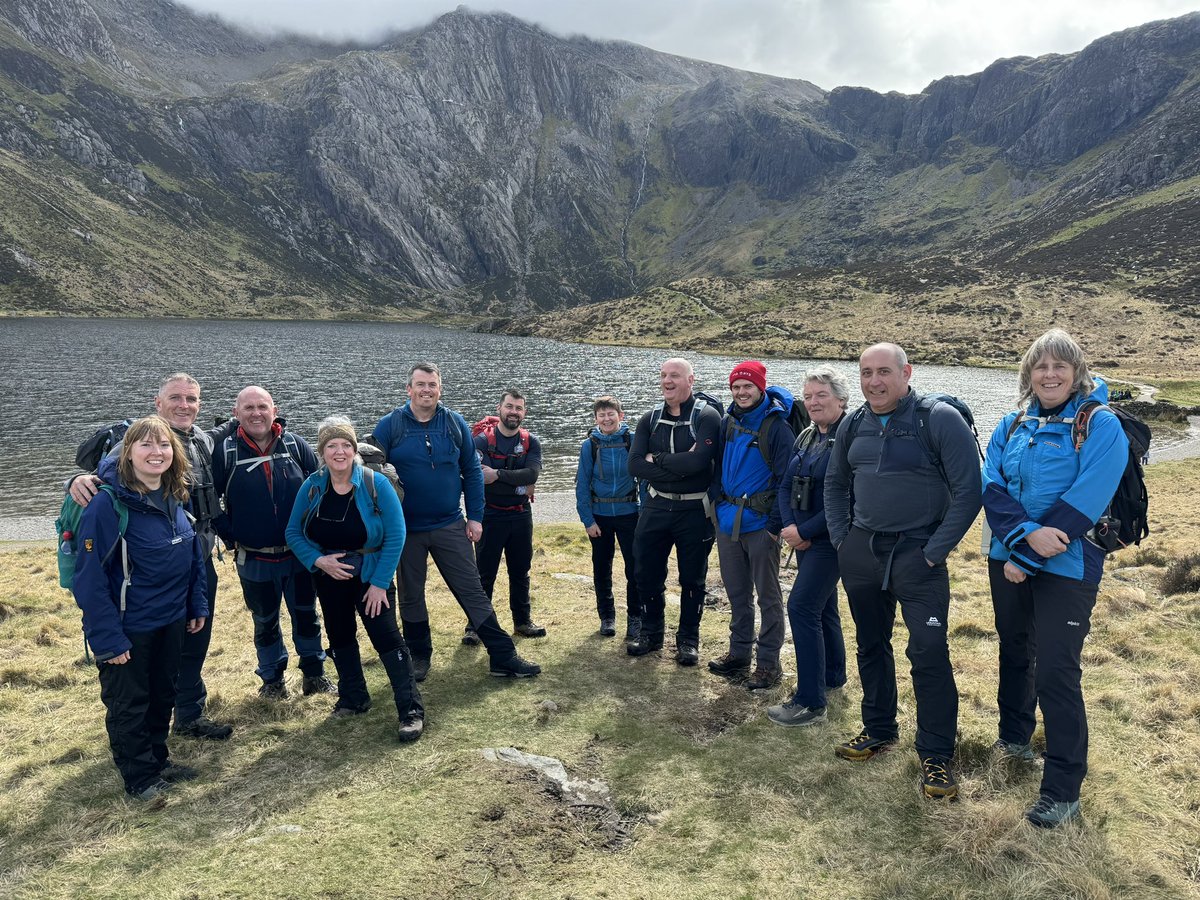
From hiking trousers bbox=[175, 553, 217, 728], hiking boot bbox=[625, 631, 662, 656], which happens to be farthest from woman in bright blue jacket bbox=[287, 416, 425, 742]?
hiking boot bbox=[625, 631, 662, 656]

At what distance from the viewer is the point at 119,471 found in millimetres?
5410

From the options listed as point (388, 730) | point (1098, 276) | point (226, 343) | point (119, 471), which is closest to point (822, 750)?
point (388, 730)

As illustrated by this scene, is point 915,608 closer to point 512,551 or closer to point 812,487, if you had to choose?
point 812,487

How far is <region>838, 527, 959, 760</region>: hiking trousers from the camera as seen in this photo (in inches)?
214

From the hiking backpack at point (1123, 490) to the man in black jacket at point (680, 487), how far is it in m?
3.87

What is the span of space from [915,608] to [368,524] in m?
5.07

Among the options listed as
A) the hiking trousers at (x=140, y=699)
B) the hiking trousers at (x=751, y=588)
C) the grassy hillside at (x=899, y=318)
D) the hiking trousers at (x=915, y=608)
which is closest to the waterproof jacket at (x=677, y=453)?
the hiking trousers at (x=751, y=588)

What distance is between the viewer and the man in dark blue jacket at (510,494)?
9.23 m

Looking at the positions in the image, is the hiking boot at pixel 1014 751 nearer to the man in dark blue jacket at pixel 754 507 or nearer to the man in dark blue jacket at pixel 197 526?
the man in dark blue jacket at pixel 754 507

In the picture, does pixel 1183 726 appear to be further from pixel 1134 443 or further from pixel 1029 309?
pixel 1029 309

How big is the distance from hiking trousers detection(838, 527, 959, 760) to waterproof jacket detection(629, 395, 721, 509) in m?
2.37

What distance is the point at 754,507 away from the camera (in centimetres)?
759

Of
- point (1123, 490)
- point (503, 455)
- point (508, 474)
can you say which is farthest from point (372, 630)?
point (1123, 490)

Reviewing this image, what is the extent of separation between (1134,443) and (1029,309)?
109013 millimetres
